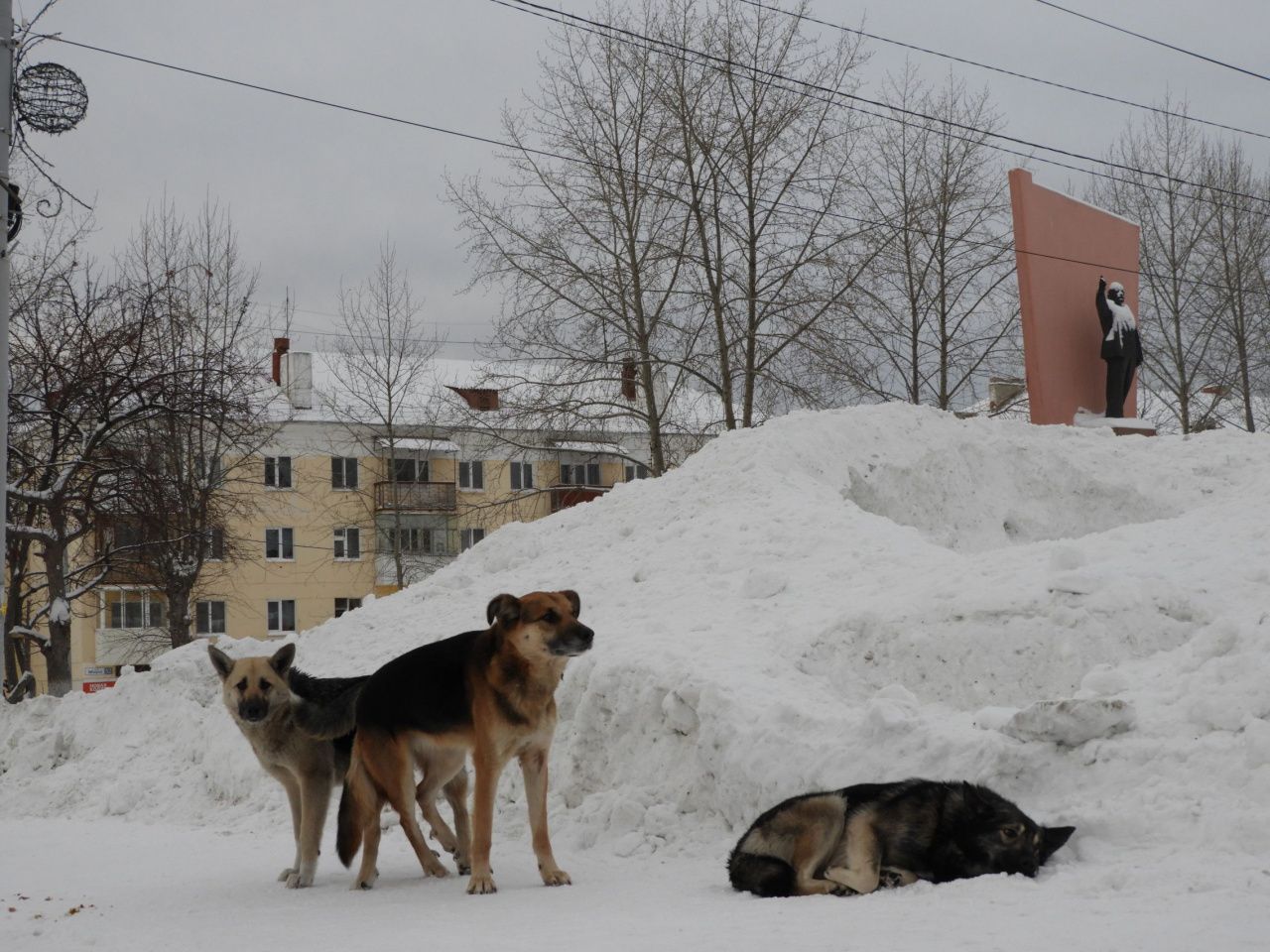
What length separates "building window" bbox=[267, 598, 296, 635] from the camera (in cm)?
4606

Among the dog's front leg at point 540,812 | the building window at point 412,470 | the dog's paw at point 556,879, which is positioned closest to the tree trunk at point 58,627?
the dog's front leg at point 540,812

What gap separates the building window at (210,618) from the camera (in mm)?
44344

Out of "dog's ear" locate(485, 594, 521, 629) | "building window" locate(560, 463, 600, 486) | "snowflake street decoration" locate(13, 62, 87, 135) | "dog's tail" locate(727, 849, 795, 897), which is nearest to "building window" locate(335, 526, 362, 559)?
"building window" locate(560, 463, 600, 486)

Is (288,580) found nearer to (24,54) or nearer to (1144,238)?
(1144,238)

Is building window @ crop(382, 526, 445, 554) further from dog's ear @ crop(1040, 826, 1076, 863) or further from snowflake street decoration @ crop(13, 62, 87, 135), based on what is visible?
dog's ear @ crop(1040, 826, 1076, 863)

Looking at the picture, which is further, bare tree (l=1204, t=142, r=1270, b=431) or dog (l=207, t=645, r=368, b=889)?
bare tree (l=1204, t=142, r=1270, b=431)

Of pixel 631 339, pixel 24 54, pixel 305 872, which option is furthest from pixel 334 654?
pixel 631 339

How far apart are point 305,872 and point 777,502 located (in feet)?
22.8

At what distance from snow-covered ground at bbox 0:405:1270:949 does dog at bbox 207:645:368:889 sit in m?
0.38

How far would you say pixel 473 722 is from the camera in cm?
694

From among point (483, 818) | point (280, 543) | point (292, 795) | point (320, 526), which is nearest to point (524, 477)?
point (320, 526)

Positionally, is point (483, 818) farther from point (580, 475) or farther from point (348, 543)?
point (348, 543)

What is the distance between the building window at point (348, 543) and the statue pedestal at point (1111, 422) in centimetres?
2980

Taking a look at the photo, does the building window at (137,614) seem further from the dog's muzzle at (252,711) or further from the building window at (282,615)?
the dog's muzzle at (252,711)
